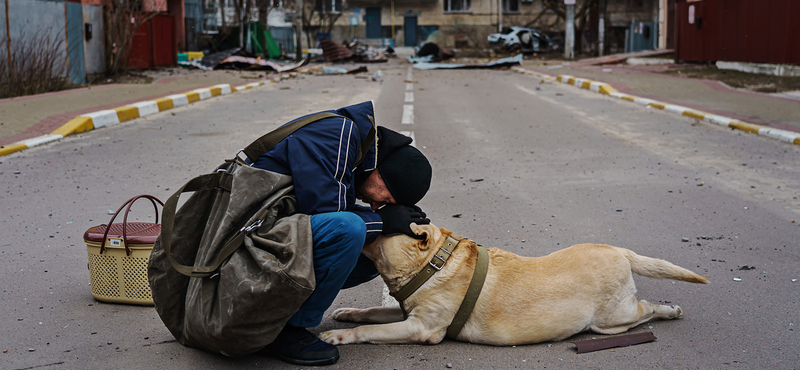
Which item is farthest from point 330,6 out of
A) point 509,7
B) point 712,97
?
point 712,97

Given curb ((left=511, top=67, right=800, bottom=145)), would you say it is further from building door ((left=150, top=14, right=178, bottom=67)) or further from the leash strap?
building door ((left=150, top=14, right=178, bottom=67))

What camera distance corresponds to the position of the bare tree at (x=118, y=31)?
18.3 meters

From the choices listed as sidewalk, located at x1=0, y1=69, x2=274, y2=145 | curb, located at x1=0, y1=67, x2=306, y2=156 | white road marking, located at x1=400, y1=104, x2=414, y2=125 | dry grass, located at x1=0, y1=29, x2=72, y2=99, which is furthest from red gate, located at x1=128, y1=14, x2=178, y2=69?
white road marking, located at x1=400, y1=104, x2=414, y2=125

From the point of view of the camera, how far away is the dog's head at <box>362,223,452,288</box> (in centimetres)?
294

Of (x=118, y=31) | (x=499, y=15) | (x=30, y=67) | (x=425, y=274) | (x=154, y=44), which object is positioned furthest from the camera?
(x=499, y=15)

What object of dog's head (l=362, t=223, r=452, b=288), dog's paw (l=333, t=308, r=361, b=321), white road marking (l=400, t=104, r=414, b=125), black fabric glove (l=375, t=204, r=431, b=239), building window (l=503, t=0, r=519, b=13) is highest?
building window (l=503, t=0, r=519, b=13)

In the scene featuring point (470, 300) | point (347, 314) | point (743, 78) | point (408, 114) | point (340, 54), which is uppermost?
point (340, 54)

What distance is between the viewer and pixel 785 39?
55.0 ft

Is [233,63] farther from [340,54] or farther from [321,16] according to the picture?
[321,16]

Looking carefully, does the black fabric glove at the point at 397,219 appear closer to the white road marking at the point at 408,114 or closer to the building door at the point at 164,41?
the white road marking at the point at 408,114

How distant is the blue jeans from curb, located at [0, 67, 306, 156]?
704 cm

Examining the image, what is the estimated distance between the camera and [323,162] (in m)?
2.68

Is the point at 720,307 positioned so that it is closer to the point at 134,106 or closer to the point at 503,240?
the point at 503,240

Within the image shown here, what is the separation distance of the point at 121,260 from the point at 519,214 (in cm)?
316
